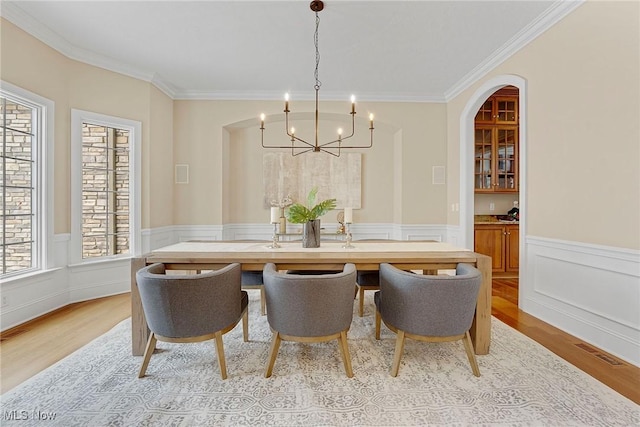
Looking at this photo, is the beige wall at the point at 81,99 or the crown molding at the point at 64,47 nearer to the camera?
the crown molding at the point at 64,47

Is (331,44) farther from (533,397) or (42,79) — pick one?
(533,397)

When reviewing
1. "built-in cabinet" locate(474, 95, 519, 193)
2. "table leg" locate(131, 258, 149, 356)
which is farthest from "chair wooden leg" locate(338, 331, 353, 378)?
"built-in cabinet" locate(474, 95, 519, 193)

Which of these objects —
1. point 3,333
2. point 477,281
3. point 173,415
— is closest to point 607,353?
point 477,281

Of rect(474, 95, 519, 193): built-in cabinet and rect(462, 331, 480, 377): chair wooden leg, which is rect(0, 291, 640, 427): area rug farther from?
rect(474, 95, 519, 193): built-in cabinet

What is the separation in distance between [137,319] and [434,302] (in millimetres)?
2101

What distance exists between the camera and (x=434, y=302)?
1.87 m

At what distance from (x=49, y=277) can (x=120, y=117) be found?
2.00m

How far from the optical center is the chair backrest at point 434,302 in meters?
1.85

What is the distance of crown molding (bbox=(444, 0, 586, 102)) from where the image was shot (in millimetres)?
2580

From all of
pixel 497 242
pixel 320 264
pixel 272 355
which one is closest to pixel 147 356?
pixel 272 355

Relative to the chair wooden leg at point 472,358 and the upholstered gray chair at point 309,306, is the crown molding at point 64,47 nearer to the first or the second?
the upholstered gray chair at point 309,306

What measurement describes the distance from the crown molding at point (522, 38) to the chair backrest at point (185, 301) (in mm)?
3494

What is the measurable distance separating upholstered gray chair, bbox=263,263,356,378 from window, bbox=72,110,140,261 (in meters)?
2.89

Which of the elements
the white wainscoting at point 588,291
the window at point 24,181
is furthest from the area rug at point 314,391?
the window at point 24,181
